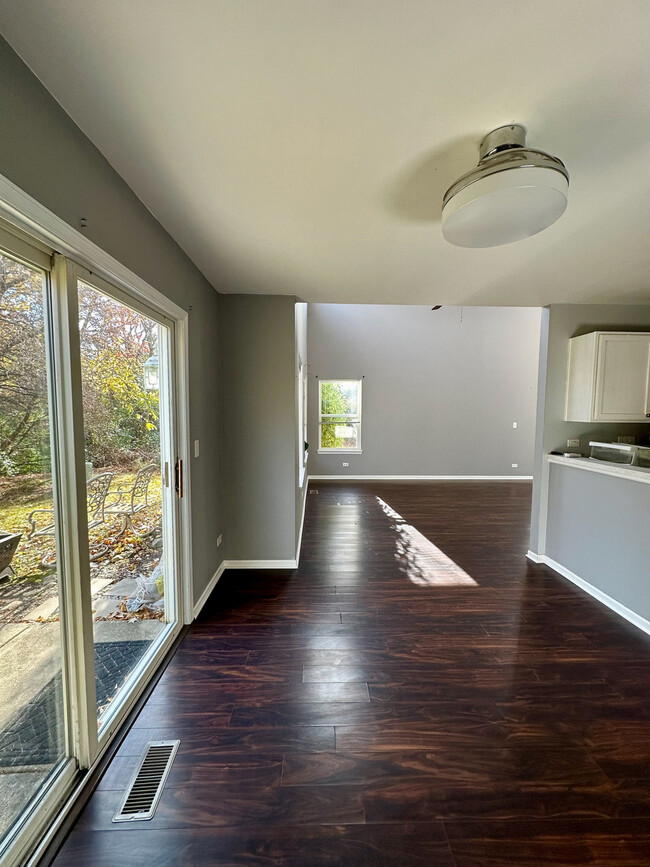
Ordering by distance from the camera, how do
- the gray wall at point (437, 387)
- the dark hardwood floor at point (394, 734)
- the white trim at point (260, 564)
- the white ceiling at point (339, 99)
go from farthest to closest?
the gray wall at point (437, 387) → the white trim at point (260, 564) → the dark hardwood floor at point (394, 734) → the white ceiling at point (339, 99)

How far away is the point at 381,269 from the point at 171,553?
245 cm

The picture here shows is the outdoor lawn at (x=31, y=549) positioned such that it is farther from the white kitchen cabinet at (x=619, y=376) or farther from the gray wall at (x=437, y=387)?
the gray wall at (x=437, y=387)

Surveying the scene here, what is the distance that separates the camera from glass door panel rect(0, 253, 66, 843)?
3.38ft

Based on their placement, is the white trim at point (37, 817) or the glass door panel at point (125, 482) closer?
the white trim at point (37, 817)

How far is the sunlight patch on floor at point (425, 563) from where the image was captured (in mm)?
2908

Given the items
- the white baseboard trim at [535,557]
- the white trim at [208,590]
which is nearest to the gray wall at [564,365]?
the white baseboard trim at [535,557]

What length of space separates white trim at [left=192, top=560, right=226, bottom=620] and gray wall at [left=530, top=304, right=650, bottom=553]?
3.10 metres

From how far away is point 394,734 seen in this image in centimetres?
151

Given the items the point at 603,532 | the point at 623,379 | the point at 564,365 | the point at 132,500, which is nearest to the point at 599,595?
the point at 603,532

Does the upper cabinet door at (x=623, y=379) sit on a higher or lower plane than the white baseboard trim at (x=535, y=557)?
higher

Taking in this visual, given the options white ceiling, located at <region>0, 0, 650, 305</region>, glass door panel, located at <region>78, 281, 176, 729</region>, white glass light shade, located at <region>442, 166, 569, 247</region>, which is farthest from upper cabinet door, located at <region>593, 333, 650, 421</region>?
glass door panel, located at <region>78, 281, 176, 729</region>

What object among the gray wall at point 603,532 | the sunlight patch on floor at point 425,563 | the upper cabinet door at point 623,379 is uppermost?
the upper cabinet door at point 623,379

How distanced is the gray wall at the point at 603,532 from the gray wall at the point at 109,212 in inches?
125

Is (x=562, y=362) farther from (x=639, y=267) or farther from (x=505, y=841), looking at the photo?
(x=505, y=841)
